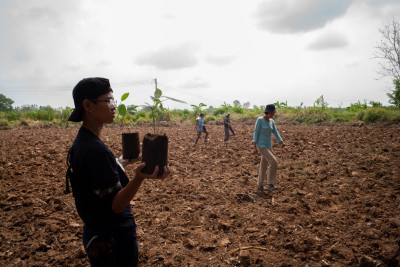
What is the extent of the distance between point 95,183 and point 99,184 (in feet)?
0.07

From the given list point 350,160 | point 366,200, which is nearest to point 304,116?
point 350,160

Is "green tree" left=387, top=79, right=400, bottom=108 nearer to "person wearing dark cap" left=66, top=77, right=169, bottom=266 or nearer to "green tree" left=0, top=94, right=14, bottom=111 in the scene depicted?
"person wearing dark cap" left=66, top=77, right=169, bottom=266

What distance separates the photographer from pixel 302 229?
11.5 ft

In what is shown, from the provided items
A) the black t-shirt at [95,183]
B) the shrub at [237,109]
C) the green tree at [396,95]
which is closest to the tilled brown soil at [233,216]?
the black t-shirt at [95,183]

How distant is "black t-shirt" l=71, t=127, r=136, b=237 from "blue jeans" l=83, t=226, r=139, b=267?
0.13 feet

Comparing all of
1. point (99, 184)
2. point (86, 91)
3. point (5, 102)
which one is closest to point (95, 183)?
point (99, 184)

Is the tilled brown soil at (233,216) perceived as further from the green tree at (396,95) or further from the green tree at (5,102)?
the green tree at (5,102)

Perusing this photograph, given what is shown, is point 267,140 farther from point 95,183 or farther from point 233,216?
point 95,183

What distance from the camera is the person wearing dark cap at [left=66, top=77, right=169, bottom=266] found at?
1383mm

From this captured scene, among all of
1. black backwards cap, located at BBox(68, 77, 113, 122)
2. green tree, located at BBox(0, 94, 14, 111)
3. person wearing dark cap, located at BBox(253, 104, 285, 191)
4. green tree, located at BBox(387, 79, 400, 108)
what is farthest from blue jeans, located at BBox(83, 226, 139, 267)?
→ green tree, located at BBox(0, 94, 14, 111)

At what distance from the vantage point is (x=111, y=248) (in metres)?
1.49

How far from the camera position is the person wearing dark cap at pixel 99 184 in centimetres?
138

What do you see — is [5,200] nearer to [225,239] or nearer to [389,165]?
[225,239]

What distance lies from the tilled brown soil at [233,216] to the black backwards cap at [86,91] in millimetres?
2115
